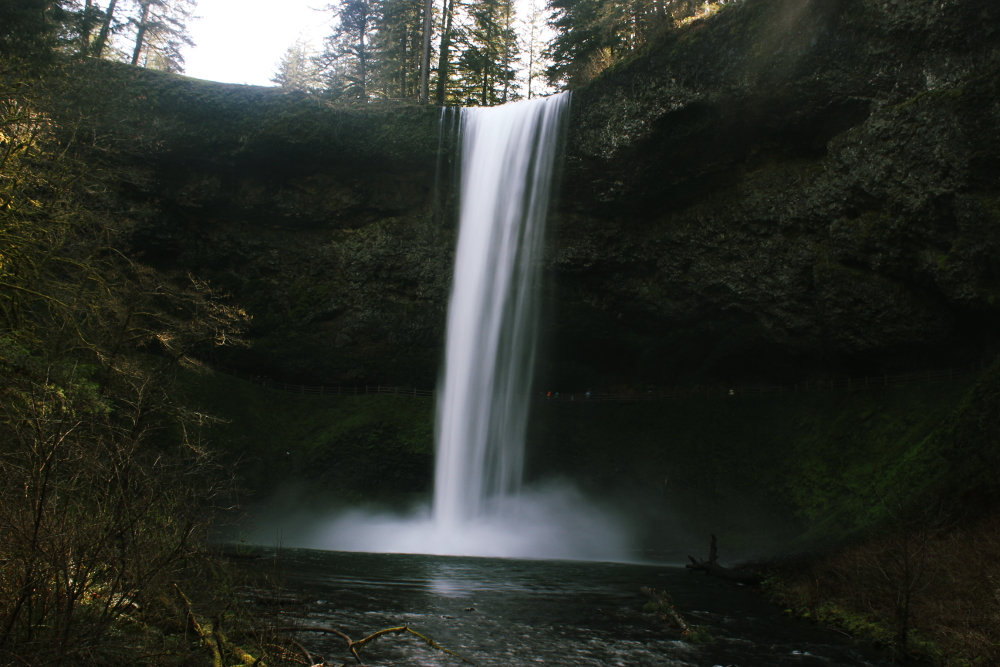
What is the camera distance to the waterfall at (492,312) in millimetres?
27188

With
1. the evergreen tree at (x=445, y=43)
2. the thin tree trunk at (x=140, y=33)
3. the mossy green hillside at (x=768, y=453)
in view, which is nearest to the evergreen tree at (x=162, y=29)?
the thin tree trunk at (x=140, y=33)

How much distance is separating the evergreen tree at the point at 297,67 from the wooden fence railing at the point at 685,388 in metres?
27.3

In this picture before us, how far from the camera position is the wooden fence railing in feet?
79.5

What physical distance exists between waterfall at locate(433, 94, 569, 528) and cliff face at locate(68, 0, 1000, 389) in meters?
1.57

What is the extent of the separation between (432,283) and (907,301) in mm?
18423

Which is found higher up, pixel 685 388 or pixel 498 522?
pixel 685 388

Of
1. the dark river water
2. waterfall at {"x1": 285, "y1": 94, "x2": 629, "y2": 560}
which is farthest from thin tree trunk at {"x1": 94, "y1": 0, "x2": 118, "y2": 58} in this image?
the dark river water

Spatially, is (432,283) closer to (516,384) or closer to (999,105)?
(516,384)

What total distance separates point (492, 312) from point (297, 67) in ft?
135

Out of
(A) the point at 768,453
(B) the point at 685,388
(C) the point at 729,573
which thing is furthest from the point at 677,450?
(C) the point at 729,573

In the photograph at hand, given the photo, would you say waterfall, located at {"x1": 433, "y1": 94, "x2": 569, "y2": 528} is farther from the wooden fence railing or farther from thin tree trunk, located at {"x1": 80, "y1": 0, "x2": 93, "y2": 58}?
thin tree trunk, located at {"x1": 80, "y1": 0, "x2": 93, "y2": 58}

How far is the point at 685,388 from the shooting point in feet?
102

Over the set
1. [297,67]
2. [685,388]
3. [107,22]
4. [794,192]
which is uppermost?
[297,67]

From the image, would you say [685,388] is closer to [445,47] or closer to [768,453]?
[768,453]
